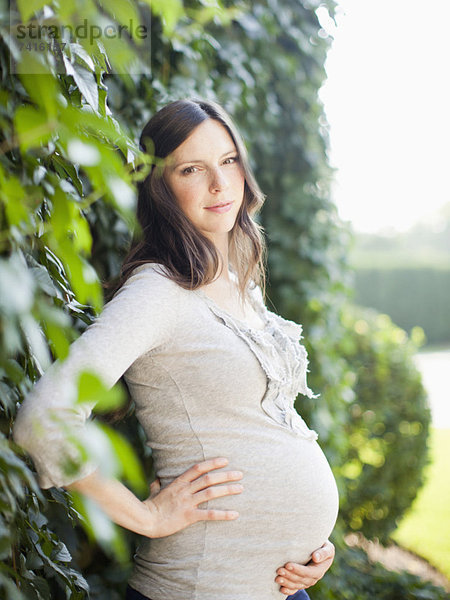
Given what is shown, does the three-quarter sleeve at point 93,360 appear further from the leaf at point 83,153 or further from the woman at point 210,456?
the leaf at point 83,153

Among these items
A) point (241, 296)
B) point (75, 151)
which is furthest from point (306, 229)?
point (75, 151)

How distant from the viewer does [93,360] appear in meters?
0.95

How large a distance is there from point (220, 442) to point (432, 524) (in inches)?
156

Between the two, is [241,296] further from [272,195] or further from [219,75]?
[272,195]

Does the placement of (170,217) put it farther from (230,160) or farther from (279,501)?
(279,501)

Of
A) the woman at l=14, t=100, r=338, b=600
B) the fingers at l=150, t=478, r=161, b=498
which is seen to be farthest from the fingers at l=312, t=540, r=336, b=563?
the fingers at l=150, t=478, r=161, b=498

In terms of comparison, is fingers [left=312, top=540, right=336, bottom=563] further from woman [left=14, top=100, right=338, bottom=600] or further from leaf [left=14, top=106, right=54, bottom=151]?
leaf [left=14, top=106, right=54, bottom=151]

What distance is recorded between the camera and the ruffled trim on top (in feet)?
4.13

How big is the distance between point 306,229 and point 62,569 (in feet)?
6.67

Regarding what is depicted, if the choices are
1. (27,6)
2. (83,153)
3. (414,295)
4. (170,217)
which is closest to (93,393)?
(83,153)

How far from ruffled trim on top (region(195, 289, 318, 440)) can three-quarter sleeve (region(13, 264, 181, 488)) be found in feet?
0.47

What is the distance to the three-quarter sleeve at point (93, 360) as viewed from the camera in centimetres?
84

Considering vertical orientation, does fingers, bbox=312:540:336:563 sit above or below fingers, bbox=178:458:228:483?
below

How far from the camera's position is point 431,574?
3791 millimetres
